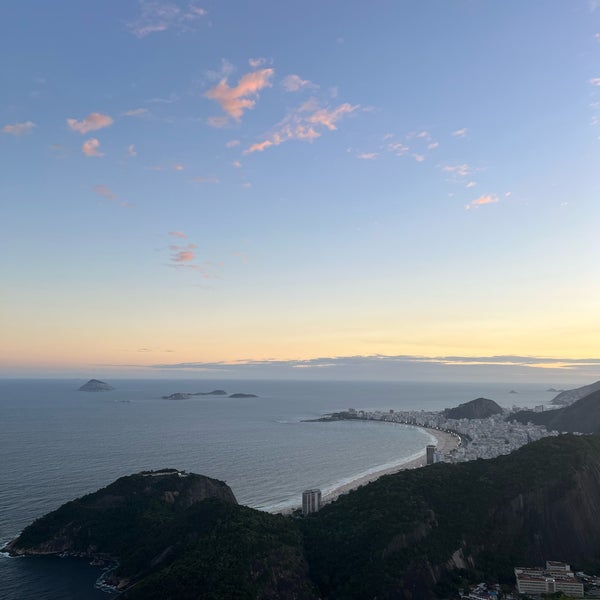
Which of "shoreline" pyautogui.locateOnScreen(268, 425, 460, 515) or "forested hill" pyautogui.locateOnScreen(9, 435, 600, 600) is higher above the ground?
"forested hill" pyautogui.locateOnScreen(9, 435, 600, 600)

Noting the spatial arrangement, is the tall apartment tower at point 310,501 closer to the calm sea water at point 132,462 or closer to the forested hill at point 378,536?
the forested hill at point 378,536

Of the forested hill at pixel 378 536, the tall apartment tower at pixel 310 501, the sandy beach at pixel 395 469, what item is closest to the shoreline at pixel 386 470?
the sandy beach at pixel 395 469

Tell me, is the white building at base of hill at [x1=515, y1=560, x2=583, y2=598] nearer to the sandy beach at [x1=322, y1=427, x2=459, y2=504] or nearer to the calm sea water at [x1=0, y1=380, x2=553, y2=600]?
the sandy beach at [x1=322, y1=427, x2=459, y2=504]

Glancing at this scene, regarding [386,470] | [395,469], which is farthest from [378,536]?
[395,469]

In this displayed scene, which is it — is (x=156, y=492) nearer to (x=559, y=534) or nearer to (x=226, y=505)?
(x=226, y=505)

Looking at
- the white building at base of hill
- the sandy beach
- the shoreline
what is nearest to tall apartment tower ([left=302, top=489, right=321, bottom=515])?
the shoreline

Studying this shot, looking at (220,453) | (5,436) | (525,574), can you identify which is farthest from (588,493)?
(5,436)
